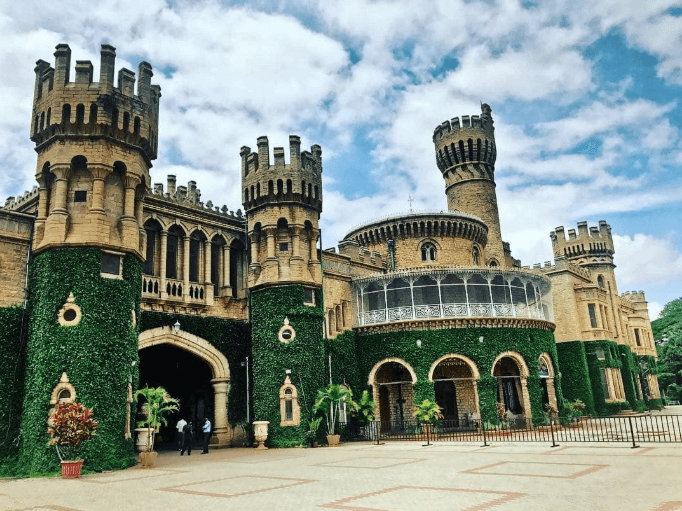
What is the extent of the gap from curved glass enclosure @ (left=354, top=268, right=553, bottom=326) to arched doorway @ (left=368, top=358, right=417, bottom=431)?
9.74 feet

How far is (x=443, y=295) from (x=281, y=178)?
10.9 meters

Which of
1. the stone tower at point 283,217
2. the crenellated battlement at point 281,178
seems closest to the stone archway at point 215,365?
the stone tower at point 283,217

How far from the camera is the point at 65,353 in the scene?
18188 mm

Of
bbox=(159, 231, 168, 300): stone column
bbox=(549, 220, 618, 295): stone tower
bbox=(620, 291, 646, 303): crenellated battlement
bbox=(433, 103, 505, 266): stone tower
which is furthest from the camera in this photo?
bbox=(620, 291, 646, 303): crenellated battlement

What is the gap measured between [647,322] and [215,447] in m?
50.8

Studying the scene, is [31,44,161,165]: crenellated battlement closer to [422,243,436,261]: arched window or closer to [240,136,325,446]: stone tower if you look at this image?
[240,136,325,446]: stone tower

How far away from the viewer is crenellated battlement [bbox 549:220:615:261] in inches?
2087

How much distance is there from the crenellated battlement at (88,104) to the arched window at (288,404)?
38.3 feet

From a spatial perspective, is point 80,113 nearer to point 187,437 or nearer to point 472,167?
point 187,437

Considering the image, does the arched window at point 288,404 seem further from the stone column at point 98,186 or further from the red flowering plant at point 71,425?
the stone column at point 98,186

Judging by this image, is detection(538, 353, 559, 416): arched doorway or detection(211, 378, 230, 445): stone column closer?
detection(211, 378, 230, 445): stone column

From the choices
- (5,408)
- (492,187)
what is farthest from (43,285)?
(492,187)

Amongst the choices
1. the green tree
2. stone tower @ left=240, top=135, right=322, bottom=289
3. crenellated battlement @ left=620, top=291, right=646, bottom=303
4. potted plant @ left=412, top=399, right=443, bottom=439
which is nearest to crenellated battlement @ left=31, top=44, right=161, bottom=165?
stone tower @ left=240, top=135, right=322, bottom=289

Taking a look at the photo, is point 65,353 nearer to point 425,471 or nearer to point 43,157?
point 43,157
